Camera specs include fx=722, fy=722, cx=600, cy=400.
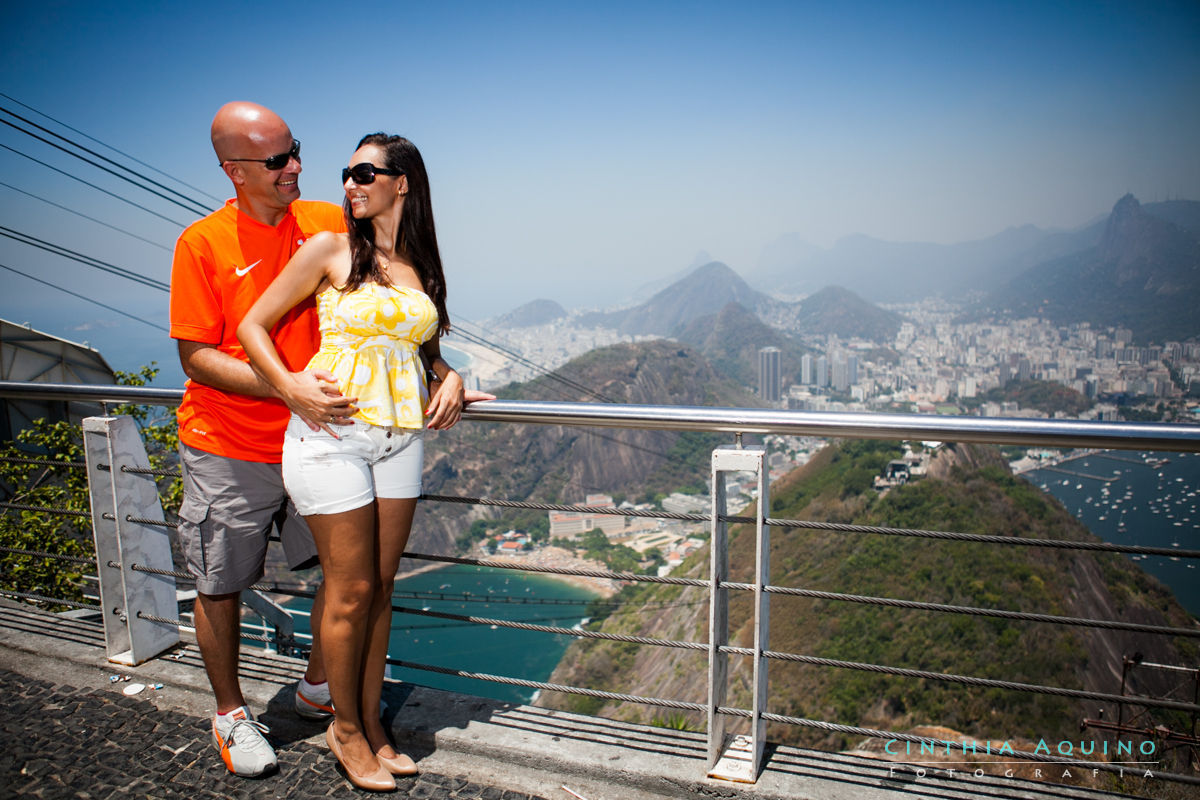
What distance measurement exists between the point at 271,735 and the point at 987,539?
194cm

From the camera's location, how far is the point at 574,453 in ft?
251

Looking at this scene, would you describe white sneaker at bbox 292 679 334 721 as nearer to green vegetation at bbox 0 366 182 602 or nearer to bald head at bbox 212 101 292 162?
bald head at bbox 212 101 292 162

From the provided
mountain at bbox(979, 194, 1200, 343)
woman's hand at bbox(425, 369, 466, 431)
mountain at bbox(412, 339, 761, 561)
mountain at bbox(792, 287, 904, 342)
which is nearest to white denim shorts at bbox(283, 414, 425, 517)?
woman's hand at bbox(425, 369, 466, 431)

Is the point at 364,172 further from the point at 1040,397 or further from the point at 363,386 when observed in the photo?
the point at 1040,397

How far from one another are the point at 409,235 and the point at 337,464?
22.4 inches

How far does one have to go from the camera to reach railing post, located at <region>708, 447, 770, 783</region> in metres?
1.73

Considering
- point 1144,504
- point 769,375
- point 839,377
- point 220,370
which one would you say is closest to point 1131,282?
point 839,377

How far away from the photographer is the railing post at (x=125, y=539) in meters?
2.44

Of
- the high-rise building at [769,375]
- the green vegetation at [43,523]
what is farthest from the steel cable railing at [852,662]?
the high-rise building at [769,375]

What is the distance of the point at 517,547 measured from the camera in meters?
58.7

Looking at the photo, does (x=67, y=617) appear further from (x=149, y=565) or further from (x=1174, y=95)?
(x=1174, y=95)

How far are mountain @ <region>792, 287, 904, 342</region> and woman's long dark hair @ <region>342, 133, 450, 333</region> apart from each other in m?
134

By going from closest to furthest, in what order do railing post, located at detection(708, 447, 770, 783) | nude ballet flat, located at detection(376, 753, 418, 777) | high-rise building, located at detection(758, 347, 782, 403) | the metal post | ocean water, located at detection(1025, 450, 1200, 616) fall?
1. railing post, located at detection(708, 447, 770, 783)
2. nude ballet flat, located at detection(376, 753, 418, 777)
3. the metal post
4. ocean water, located at detection(1025, 450, 1200, 616)
5. high-rise building, located at detection(758, 347, 782, 403)

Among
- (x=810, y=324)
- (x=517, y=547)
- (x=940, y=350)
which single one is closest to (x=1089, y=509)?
(x=517, y=547)
